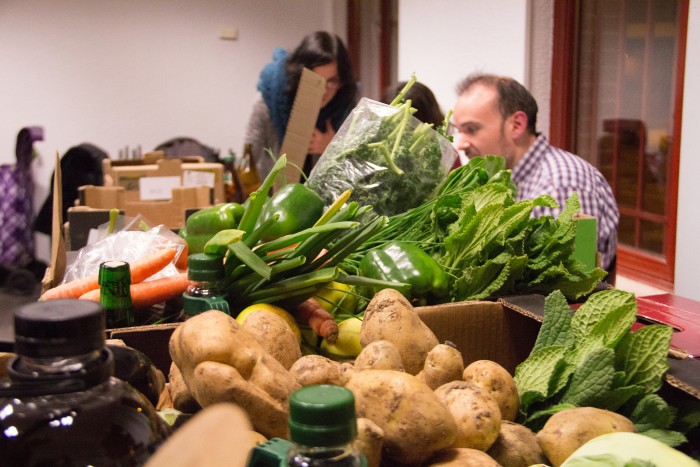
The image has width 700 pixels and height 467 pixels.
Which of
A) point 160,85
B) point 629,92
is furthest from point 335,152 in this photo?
point 160,85

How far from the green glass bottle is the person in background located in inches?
102

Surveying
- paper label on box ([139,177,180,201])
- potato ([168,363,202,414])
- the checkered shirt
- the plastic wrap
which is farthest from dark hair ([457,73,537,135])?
potato ([168,363,202,414])

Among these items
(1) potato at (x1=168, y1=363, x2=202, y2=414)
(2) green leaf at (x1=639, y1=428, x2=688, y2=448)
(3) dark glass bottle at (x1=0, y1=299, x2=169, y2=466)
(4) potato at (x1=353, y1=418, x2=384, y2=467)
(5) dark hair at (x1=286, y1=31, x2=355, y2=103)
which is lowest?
(2) green leaf at (x1=639, y1=428, x2=688, y2=448)

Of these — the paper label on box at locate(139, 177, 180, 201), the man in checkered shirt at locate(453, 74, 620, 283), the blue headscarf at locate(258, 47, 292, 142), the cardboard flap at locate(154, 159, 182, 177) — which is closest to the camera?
the man in checkered shirt at locate(453, 74, 620, 283)

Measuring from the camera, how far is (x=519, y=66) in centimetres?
359

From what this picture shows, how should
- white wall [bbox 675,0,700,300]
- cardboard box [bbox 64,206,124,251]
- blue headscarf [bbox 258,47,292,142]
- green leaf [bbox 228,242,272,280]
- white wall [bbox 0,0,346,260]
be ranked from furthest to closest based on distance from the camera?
white wall [bbox 0,0,346,260]
blue headscarf [bbox 258,47,292,142]
white wall [bbox 675,0,700,300]
cardboard box [bbox 64,206,124,251]
green leaf [bbox 228,242,272,280]

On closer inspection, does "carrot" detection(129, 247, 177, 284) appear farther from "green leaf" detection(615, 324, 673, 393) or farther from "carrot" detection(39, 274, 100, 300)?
"green leaf" detection(615, 324, 673, 393)

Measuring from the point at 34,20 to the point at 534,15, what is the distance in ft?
16.0

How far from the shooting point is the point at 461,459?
0.78m

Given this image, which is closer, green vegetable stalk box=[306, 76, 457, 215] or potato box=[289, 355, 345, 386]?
potato box=[289, 355, 345, 386]

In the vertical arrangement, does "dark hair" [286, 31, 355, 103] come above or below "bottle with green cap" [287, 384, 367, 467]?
above

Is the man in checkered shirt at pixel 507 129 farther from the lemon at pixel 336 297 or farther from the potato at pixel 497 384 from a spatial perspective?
the potato at pixel 497 384

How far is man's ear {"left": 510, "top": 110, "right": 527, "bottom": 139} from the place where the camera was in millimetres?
2943

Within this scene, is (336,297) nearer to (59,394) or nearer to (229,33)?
(59,394)
